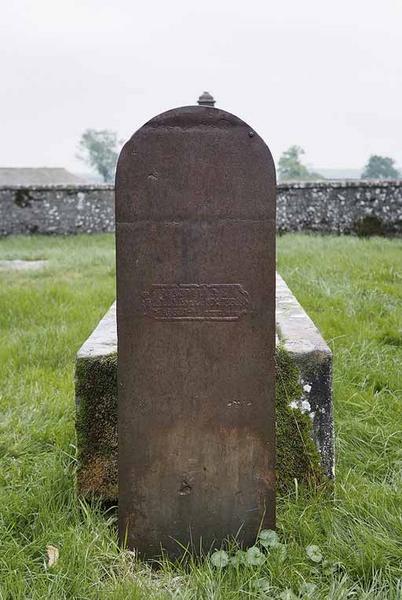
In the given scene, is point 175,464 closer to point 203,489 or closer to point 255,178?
point 203,489

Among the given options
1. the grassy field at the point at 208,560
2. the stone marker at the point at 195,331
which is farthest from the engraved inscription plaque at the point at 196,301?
the grassy field at the point at 208,560

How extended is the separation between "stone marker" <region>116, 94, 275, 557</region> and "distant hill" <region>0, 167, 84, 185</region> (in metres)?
36.5

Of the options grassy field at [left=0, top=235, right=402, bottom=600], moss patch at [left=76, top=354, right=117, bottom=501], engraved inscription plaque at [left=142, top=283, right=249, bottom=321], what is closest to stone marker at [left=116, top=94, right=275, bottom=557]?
engraved inscription plaque at [left=142, top=283, right=249, bottom=321]

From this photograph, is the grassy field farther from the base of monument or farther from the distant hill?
the distant hill

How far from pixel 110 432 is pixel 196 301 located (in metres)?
0.70

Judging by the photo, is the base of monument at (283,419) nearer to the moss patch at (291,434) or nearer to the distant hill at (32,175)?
the moss patch at (291,434)

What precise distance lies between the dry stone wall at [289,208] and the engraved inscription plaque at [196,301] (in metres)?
10.7

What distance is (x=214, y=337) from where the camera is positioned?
199 cm

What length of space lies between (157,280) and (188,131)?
1.51ft

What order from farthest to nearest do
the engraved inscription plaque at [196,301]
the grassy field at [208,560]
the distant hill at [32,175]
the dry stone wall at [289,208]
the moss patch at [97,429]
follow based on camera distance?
the distant hill at [32,175], the dry stone wall at [289,208], the moss patch at [97,429], the engraved inscription plaque at [196,301], the grassy field at [208,560]

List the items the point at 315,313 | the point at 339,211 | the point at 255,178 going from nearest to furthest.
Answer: the point at 255,178 → the point at 315,313 → the point at 339,211

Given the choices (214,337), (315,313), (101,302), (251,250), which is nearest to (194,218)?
(251,250)

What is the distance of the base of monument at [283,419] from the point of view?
2365mm

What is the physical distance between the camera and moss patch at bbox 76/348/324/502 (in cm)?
236
